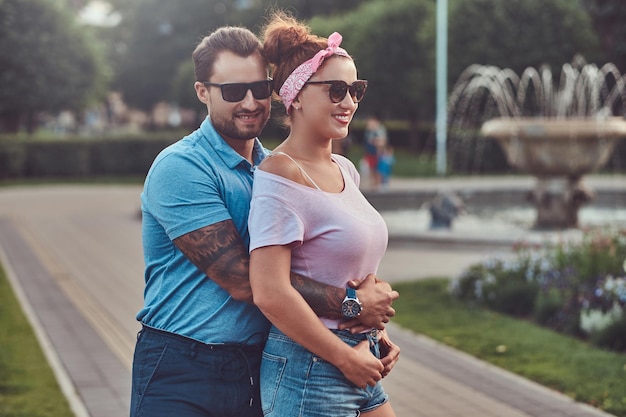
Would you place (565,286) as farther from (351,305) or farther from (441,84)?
(441,84)

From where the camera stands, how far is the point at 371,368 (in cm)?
258

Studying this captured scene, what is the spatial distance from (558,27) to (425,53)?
6.49 metres

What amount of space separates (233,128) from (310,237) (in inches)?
17.1

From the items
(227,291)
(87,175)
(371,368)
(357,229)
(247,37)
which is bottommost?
(87,175)

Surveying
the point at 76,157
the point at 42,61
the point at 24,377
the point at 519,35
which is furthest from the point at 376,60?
the point at 24,377

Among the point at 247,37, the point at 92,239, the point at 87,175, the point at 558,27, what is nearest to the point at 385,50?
the point at 558,27

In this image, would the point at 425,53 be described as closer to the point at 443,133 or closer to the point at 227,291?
the point at 443,133

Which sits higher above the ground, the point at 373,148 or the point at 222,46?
the point at 222,46

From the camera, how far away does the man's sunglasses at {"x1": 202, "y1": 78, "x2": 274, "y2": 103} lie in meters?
2.67

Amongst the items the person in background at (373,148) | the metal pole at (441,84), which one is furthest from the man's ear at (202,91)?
the metal pole at (441,84)

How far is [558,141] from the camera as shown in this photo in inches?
497

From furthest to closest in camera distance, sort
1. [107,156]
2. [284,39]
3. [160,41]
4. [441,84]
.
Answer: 1. [160,41]
2. [107,156]
3. [441,84]
4. [284,39]

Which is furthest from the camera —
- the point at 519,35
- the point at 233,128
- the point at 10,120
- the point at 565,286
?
the point at 10,120

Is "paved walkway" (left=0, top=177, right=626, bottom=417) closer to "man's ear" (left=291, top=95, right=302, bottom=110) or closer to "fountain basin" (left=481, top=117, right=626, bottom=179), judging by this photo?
"fountain basin" (left=481, top=117, right=626, bottom=179)
